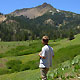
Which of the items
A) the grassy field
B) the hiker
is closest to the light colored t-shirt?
the hiker

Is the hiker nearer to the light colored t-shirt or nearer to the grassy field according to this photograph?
the light colored t-shirt

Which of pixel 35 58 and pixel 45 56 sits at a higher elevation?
pixel 45 56

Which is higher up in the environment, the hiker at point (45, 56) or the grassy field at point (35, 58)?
the hiker at point (45, 56)

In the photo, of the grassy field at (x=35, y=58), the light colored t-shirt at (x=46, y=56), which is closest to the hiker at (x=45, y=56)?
the light colored t-shirt at (x=46, y=56)

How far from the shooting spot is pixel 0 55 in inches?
3349

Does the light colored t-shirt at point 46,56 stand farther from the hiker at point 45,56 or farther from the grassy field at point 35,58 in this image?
the grassy field at point 35,58

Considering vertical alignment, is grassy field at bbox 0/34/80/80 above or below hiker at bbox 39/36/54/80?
below

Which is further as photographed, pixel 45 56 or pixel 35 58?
pixel 35 58

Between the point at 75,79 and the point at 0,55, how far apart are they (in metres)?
74.9

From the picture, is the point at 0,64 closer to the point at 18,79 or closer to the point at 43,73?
the point at 18,79

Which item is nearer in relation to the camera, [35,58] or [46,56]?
[46,56]

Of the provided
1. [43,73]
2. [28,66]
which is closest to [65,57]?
[28,66]

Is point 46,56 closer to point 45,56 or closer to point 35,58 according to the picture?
point 45,56

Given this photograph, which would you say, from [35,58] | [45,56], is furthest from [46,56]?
[35,58]
